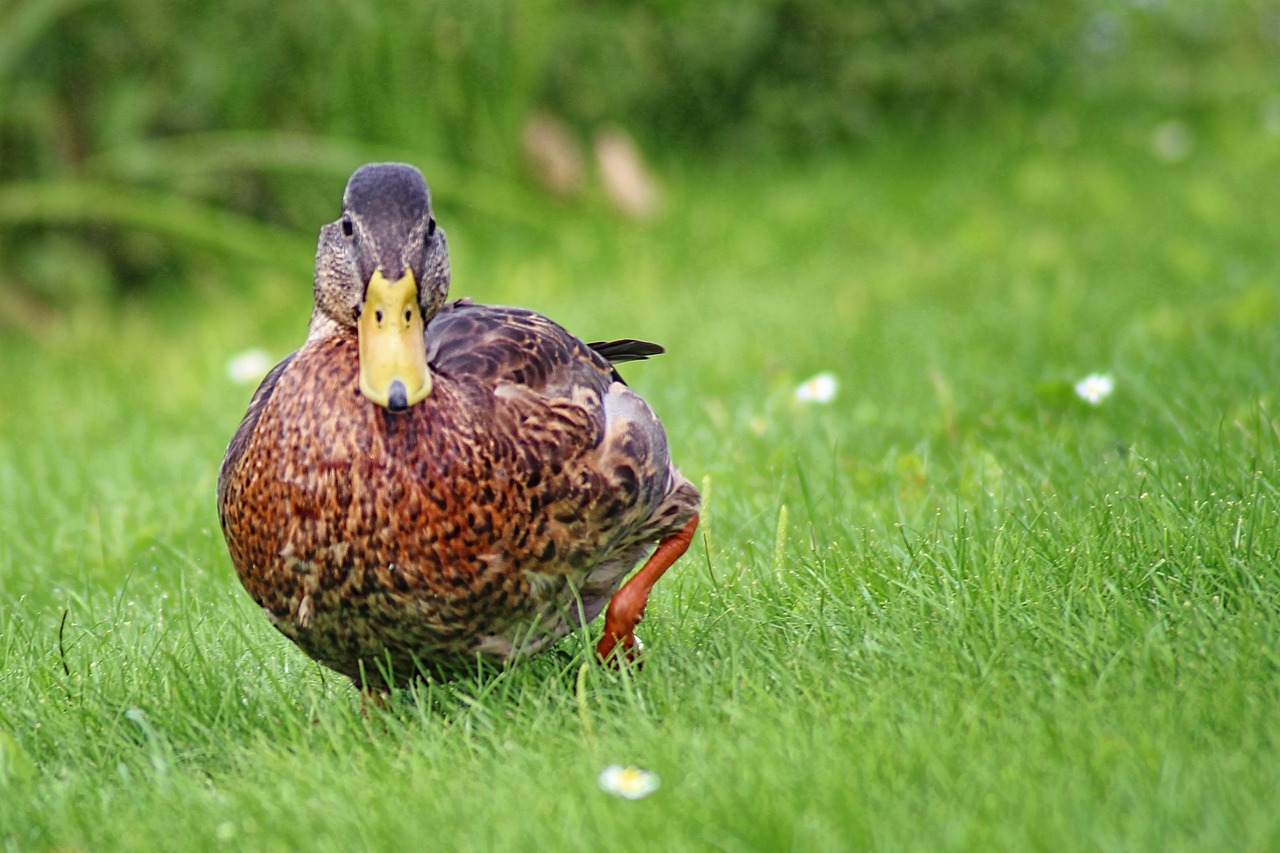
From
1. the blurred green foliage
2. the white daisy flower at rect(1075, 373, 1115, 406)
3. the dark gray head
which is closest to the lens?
the dark gray head

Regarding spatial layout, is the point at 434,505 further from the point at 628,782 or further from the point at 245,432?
the point at 628,782

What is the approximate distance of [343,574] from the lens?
2.67m

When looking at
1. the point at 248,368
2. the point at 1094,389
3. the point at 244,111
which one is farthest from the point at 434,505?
the point at 244,111

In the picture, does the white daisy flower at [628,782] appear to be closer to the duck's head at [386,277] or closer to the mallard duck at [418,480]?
the mallard duck at [418,480]

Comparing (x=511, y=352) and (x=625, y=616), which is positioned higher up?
(x=511, y=352)

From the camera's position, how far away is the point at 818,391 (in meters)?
4.65

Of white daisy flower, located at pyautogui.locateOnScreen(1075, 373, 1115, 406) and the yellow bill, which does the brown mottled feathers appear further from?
white daisy flower, located at pyautogui.locateOnScreen(1075, 373, 1115, 406)

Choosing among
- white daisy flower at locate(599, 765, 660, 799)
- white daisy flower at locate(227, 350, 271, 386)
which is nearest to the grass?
white daisy flower at locate(599, 765, 660, 799)

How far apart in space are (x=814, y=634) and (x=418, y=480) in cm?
82

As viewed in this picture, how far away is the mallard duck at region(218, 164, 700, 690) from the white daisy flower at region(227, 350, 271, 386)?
9.89 feet

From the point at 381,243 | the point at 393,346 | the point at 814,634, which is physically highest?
the point at 381,243

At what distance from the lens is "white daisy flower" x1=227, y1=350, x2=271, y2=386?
5.97m

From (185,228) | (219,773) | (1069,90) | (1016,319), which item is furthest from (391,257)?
(1069,90)

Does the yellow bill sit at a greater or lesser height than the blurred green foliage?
greater
